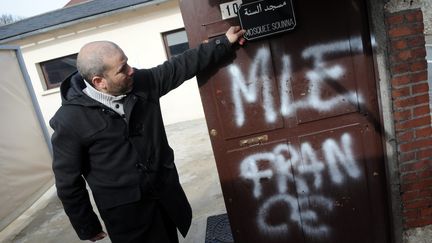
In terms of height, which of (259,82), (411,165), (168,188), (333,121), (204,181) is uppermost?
(259,82)

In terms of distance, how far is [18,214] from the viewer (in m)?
5.63

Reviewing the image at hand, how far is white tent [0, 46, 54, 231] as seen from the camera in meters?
5.61

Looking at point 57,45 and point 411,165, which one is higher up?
point 57,45

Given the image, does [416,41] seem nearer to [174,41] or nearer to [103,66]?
[103,66]

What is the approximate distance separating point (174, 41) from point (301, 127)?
7909mm

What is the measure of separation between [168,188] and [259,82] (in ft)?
3.37

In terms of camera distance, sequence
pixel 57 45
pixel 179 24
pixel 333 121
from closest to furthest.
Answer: pixel 333 121 < pixel 179 24 < pixel 57 45

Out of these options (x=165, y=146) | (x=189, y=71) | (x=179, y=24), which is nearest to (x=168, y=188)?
(x=165, y=146)

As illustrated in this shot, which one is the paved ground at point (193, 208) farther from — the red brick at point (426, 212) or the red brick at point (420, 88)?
the red brick at point (420, 88)

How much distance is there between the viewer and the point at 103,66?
2172mm

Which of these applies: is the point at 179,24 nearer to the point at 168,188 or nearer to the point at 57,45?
the point at 57,45

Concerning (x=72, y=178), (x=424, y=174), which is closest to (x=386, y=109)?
(x=424, y=174)

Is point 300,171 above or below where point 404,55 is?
below

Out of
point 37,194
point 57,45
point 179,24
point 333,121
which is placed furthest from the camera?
point 57,45
